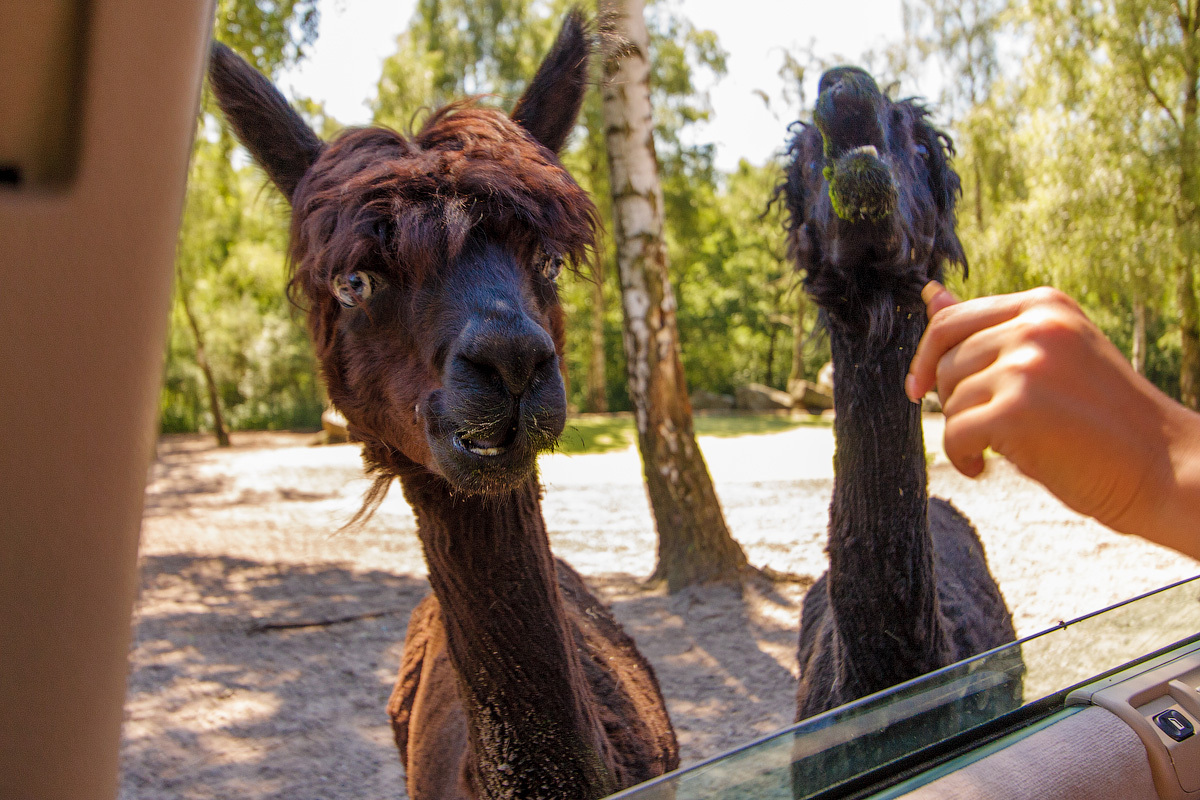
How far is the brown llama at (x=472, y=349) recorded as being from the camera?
1.58 metres

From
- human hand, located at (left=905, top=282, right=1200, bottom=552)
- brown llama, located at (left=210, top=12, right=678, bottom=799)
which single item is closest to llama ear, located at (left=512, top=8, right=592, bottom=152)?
brown llama, located at (left=210, top=12, right=678, bottom=799)

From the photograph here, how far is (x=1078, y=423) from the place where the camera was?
0.74 m

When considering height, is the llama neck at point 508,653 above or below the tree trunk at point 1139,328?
below

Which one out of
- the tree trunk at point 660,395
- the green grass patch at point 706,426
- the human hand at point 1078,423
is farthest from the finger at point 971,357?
the green grass patch at point 706,426

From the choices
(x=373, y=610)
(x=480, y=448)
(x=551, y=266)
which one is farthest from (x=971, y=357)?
(x=373, y=610)

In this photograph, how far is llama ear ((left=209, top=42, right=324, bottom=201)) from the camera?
6.08 ft

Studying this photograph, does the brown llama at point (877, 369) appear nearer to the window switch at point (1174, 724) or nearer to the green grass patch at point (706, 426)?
the window switch at point (1174, 724)

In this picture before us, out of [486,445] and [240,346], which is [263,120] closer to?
[486,445]

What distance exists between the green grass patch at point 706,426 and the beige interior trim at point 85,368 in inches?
432

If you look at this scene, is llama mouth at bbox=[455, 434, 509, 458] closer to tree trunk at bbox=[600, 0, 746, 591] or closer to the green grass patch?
tree trunk at bbox=[600, 0, 746, 591]

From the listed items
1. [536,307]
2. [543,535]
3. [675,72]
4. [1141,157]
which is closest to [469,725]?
[543,535]

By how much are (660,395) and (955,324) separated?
15.3 ft

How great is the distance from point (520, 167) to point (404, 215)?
1.00ft

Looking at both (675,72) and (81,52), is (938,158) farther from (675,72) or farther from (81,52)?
(675,72)
